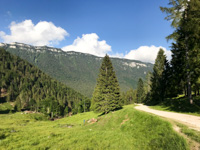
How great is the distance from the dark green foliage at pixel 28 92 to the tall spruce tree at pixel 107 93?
59.7 m

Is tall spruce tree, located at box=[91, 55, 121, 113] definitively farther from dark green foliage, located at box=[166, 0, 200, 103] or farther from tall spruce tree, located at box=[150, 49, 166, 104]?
tall spruce tree, located at box=[150, 49, 166, 104]

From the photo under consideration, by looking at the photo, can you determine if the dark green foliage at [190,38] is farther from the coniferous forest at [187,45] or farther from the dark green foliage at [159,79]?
the dark green foliage at [159,79]

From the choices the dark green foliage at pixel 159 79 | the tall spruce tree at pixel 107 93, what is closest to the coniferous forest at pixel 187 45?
the dark green foliage at pixel 159 79

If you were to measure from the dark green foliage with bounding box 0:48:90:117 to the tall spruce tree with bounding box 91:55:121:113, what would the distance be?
59663 mm

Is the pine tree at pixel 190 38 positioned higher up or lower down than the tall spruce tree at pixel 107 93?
higher up

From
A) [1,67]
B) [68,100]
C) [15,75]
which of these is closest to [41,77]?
[15,75]

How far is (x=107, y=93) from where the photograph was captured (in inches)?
1145

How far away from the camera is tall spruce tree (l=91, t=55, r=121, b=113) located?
28.3 m

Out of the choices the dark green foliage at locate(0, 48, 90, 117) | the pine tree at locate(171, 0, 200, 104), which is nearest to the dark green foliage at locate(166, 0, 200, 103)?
the pine tree at locate(171, 0, 200, 104)

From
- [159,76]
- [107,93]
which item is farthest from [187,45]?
[159,76]

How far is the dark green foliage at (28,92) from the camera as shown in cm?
9523

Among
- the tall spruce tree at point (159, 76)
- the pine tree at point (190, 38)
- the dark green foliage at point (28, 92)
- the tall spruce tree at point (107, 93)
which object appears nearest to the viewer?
the pine tree at point (190, 38)

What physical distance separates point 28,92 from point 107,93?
13090cm

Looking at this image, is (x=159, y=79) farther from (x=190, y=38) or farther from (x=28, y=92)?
(x=28, y=92)
